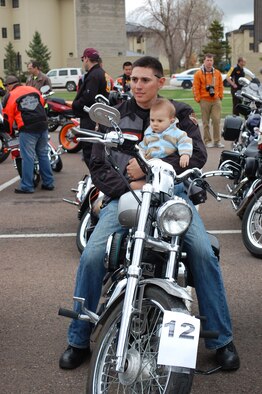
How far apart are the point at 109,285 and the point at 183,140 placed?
929 mm

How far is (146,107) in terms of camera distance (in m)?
3.94

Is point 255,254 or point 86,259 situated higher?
point 86,259

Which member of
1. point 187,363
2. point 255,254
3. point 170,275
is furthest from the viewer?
point 255,254

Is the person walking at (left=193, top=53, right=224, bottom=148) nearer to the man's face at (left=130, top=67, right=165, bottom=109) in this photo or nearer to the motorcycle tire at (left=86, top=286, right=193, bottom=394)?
the man's face at (left=130, top=67, right=165, bottom=109)

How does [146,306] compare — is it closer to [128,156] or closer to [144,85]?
[128,156]

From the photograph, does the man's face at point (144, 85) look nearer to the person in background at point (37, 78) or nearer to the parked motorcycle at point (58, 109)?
Answer: the parked motorcycle at point (58, 109)

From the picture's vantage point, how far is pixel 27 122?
885 cm

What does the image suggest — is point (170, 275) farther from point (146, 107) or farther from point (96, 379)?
point (146, 107)

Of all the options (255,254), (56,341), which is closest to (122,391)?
(56,341)

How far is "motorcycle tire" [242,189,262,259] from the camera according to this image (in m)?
5.89

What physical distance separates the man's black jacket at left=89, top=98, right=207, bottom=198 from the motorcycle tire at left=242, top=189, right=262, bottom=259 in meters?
2.17

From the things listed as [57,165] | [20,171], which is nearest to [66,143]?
[57,165]

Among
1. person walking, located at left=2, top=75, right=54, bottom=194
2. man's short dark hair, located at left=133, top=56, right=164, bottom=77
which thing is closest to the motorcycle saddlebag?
person walking, located at left=2, top=75, right=54, bottom=194

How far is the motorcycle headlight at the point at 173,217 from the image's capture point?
2916 mm
